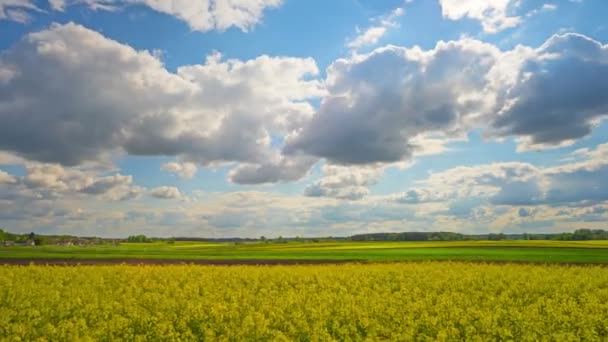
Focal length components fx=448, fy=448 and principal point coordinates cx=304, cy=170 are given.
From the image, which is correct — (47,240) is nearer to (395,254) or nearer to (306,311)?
(395,254)

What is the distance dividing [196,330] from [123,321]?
2.77m

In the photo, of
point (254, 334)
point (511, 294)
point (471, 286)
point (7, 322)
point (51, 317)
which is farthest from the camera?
point (471, 286)

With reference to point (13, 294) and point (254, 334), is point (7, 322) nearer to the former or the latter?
point (13, 294)

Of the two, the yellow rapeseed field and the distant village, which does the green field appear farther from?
the distant village

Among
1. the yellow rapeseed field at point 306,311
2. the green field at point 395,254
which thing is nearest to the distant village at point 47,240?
the green field at point 395,254

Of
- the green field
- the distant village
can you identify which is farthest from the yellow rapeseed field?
the distant village

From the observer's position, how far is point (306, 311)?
1867 cm

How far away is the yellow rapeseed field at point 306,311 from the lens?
16000mm

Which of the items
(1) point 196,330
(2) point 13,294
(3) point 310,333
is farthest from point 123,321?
(2) point 13,294

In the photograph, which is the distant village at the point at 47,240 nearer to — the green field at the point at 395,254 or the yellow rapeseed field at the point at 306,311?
the green field at the point at 395,254

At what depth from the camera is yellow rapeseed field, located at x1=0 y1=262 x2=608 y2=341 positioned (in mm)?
16000

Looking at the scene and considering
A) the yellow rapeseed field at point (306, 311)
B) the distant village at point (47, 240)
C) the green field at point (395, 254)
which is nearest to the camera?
the yellow rapeseed field at point (306, 311)

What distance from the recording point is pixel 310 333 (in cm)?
1608

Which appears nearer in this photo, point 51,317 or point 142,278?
point 51,317
